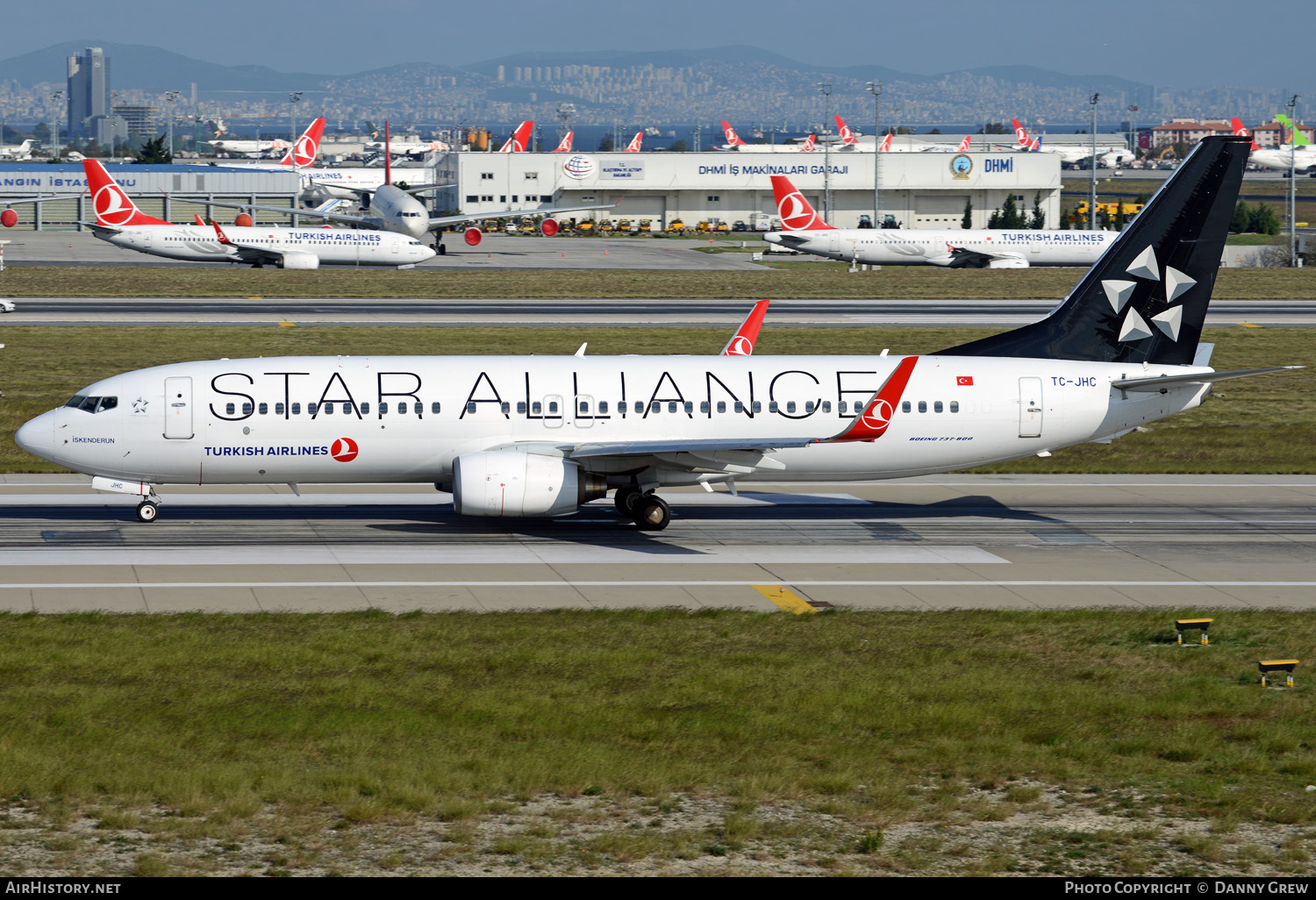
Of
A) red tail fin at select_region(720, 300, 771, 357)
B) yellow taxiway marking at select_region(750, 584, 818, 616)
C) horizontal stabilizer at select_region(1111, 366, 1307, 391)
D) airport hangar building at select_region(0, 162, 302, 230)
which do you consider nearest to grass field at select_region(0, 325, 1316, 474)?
→ horizontal stabilizer at select_region(1111, 366, 1307, 391)

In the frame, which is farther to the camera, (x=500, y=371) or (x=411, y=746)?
(x=500, y=371)

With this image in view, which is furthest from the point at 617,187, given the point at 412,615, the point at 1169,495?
the point at 412,615

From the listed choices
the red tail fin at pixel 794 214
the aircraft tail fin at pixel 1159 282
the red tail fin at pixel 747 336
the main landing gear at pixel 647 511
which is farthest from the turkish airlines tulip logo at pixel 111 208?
the aircraft tail fin at pixel 1159 282

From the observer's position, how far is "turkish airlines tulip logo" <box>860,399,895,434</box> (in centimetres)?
3216

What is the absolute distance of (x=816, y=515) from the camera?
118 ft

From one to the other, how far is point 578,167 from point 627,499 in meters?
153

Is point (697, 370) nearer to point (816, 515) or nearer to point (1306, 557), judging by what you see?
point (816, 515)

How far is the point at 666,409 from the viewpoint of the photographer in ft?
109

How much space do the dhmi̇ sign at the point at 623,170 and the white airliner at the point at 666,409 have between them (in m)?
148

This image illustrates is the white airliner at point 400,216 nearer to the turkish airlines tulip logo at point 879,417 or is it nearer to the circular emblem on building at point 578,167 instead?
the circular emblem on building at point 578,167

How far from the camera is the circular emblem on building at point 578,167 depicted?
181 m

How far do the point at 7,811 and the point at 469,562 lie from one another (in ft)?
50.4

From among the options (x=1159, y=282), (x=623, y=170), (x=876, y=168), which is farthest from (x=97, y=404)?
(x=623, y=170)
